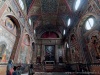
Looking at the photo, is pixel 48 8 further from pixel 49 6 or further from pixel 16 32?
pixel 16 32

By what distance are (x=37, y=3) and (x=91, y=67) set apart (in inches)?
389

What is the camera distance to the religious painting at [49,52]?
21017 millimetres

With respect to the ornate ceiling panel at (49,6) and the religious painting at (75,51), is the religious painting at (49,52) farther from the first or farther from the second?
the ornate ceiling panel at (49,6)

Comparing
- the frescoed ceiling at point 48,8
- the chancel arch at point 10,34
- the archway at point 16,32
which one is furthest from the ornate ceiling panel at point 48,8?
the chancel arch at point 10,34

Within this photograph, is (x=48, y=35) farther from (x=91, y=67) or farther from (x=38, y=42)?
(x=91, y=67)

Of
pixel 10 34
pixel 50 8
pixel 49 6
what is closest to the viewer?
pixel 10 34

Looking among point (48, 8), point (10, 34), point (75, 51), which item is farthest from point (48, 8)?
point (10, 34)

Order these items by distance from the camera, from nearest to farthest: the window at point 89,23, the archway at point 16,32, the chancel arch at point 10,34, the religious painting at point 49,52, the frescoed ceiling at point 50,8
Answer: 1. the chancel arch at point 10,34
2. the window at point 89,23
3. the archway at point 16,32
4. the frescoed ceiling at point 50,8
5. the religious painting at point 49,52

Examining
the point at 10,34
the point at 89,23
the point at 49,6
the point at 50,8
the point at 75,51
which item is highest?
the point at 49,6

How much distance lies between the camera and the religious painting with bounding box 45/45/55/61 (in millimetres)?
21017

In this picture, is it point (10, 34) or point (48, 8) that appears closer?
point (10, 34)

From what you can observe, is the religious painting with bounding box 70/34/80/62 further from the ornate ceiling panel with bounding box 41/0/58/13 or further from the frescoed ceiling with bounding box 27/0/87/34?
the ornate ceiling panel with bounding box 41/0/58/13

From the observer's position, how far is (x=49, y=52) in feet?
70.3

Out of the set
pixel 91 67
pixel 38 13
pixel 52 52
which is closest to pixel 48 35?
pixel 52 52
